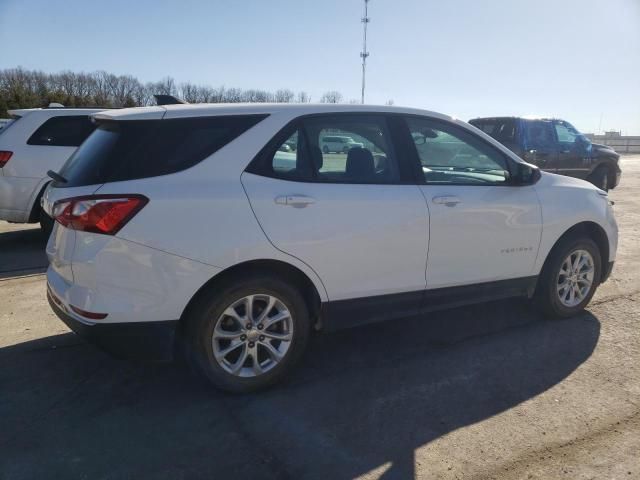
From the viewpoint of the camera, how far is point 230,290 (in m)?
3.04

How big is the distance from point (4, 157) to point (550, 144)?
1049 centimetres

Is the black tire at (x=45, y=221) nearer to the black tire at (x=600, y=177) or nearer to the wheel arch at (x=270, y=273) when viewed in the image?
the wheel arch at (x=270, y=273)

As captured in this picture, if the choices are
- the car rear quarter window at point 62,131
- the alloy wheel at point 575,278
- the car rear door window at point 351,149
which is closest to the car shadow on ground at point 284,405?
the alloy wheel at point 575,278

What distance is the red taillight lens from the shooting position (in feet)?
22.1

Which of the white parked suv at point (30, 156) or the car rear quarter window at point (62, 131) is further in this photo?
the car rear quarter window at point (62, 131)

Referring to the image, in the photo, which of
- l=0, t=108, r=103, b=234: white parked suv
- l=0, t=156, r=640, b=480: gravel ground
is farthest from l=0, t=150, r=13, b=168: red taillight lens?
l=0, t=156, r=640, b=480: gravel ground

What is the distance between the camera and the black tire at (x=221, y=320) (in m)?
3.03

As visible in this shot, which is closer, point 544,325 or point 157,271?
point 157,271

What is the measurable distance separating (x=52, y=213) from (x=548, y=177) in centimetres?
370

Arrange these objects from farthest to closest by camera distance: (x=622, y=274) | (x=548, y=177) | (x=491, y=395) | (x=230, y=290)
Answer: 1. (x=622, y=274)
2. (x=548, y=177)
3. (x=491, y=395)
4. (x=230, y=290)

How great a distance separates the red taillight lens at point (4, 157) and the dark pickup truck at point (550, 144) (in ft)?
26.9

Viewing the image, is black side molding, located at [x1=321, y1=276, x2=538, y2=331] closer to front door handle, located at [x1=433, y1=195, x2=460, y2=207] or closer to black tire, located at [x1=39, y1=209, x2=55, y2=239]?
front door handle, located at [x1=433, y1=195, x2=460, y2=207]

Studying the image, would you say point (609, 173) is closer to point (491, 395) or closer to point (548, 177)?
point (548, 177)

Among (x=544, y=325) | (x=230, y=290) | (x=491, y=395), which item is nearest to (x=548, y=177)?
(x=544, y=325)
